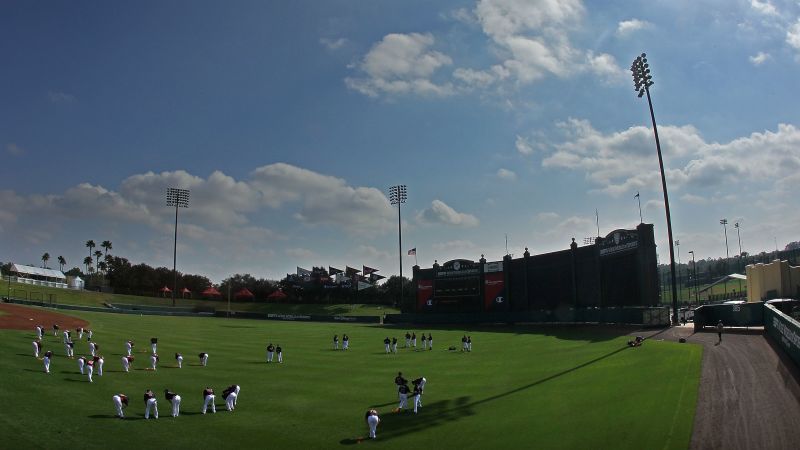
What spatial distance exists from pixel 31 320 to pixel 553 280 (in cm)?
5882

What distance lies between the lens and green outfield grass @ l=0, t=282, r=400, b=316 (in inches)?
3787

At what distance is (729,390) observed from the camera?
25.2m

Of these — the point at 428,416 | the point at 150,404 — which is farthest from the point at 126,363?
the point at 428,416

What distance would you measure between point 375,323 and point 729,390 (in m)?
68.0

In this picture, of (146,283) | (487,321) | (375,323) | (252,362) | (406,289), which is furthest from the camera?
(146,283)

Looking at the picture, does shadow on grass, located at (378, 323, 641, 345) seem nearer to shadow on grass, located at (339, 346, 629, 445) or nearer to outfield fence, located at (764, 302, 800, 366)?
outfield fence, located at (764, 302, 800, 366)

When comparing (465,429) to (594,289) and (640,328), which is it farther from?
(594,289)

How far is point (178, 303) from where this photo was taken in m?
113

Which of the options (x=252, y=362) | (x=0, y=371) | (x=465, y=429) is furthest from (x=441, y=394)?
(x=0, y=371)

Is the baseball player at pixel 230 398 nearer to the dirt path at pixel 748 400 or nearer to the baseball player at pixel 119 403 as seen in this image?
the baseball player at pixel 119 403

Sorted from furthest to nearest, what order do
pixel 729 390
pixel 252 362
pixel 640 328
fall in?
1. pixel 640 328
2. pixel 252 362
3. pixel 729 390

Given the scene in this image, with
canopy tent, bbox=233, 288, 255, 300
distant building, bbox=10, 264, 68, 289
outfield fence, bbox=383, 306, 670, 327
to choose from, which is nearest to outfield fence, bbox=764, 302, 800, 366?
outfield fence, bbox=383, 306, 670, 327

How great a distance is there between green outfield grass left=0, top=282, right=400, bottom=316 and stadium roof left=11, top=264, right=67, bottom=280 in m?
24.3

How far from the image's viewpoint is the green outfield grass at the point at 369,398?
70.7 ft
